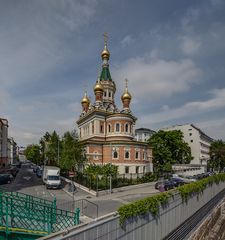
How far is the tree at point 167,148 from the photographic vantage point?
62.0 metres

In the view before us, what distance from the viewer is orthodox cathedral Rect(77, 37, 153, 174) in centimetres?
4684

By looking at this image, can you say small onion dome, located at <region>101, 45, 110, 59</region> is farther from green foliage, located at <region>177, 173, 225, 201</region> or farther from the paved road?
green foliage, located at <region>177, 173, 225, 201</region>

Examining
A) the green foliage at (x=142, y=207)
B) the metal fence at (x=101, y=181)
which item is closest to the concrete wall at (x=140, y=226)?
the green foliage at (x=142, y=207)

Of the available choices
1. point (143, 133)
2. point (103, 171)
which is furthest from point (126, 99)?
point (143, 133)

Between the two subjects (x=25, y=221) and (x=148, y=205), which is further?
(x=25, y=221)

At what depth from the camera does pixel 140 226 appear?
39.2ft

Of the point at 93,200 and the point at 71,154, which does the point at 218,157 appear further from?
the point at 93,200

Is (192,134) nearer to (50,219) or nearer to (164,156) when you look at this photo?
(164,156)

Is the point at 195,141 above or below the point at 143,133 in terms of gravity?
below

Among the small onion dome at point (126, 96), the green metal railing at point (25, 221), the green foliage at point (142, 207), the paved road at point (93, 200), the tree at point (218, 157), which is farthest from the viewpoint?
the tree at point (218, 157)

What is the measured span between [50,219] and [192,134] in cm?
8119

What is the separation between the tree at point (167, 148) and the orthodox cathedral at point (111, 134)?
861cm

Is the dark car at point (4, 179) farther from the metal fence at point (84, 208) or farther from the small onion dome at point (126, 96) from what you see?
the small onion dome at point (126, 96)

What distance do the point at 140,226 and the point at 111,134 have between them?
39178mm
